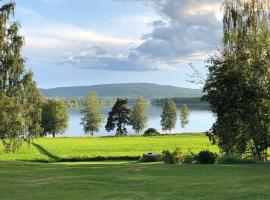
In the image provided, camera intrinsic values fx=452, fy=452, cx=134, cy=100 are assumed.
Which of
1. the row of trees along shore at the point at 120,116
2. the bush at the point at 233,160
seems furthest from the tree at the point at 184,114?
the bush at the point at 233,160

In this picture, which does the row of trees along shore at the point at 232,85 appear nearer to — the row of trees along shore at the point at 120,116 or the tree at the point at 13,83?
the tree at the point at 13,83

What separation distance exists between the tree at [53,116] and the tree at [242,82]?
84230mm

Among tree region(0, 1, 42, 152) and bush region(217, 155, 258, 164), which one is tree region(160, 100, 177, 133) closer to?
tree region(0, 1, 42, 152)

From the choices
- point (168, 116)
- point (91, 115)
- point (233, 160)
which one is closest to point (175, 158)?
point (233, 160)

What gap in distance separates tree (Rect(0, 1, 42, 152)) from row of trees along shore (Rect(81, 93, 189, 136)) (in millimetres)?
67880

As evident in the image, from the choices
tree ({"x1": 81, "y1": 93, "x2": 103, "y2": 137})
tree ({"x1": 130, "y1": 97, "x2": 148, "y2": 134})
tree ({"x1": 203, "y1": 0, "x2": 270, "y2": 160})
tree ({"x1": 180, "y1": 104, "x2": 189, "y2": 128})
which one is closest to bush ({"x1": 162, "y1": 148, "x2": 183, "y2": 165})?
tree ({"x1": 203, "y1": 0, "x2": 270, "y2": 160})

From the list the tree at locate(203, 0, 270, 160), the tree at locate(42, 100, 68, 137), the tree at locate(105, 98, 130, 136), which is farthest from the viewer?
the tree at locate(42, 100, 68, 137)

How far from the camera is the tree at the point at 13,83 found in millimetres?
33531

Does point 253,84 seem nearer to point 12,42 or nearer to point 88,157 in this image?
point 12,42

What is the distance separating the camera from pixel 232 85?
30891mm

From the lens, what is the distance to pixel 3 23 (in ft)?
111

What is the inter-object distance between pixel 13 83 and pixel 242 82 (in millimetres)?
17102

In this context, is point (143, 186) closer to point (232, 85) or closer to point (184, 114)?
point (232, 85)

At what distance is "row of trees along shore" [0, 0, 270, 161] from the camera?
30.0m
